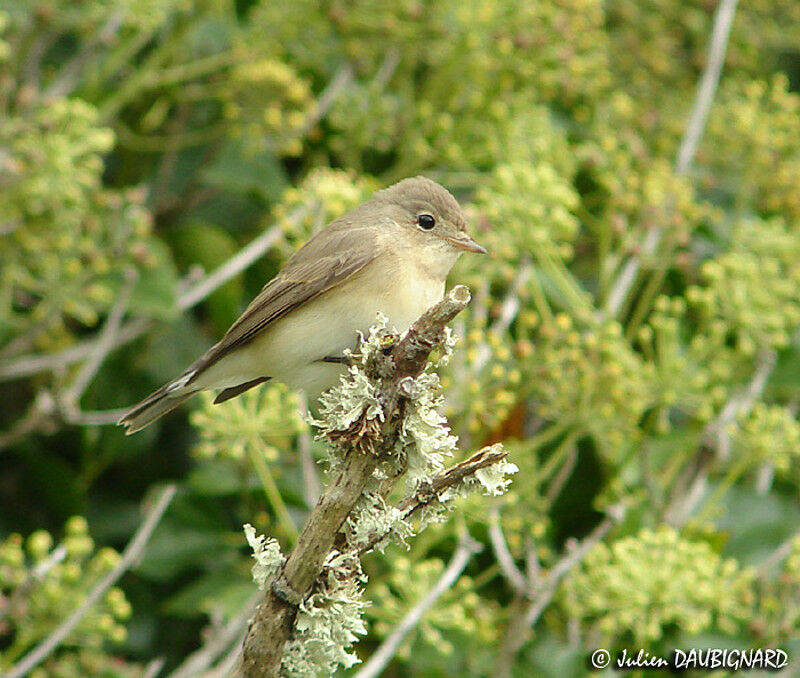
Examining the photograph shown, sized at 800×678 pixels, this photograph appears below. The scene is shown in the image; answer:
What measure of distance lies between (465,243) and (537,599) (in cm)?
136

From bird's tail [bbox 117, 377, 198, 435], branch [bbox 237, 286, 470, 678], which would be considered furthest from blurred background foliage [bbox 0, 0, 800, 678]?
branch [bbox 237, 286, 470, 678]

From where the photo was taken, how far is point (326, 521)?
7.76 ft

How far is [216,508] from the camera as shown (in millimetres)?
4398

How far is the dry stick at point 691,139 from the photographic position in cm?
459

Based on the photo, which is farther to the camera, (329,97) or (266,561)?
(329,97)

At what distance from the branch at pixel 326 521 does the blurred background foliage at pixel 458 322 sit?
1178mm

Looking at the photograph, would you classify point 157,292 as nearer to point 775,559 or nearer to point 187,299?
point 187,299

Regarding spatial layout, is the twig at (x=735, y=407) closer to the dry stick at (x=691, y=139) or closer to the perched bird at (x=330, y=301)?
the dry stick at (x=691, y=139)

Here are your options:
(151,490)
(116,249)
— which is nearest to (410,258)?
(116,249)

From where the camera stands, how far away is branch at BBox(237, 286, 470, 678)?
2371 millimetres

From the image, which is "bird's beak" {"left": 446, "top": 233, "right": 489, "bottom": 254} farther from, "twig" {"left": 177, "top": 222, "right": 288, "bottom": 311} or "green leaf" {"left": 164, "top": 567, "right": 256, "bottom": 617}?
"green leaf" {"left": 164, "top": 567, "right": 256, "bottom": 617}

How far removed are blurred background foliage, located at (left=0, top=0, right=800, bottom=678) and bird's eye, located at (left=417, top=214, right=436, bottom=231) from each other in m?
0.25

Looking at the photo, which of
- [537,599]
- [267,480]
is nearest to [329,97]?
[267,480]

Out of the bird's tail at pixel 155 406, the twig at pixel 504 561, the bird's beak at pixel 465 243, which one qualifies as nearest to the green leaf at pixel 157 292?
the bird's tail at pixel 155 406
